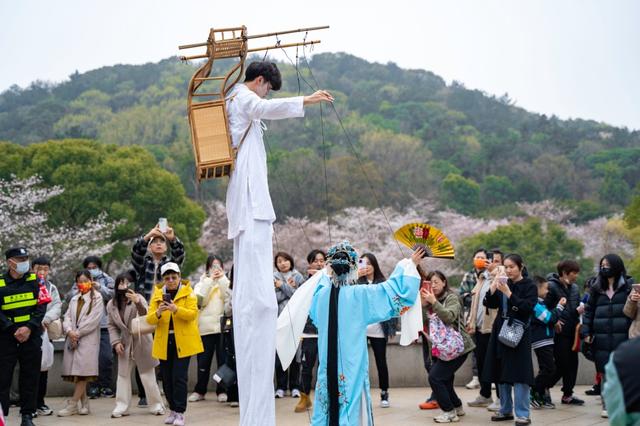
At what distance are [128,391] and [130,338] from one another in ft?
1.88

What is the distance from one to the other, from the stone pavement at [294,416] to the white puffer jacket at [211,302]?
34.3 inches

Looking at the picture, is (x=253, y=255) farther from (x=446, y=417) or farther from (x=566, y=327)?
(x=566, y=327)

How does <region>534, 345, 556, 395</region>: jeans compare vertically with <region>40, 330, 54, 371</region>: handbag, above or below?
below

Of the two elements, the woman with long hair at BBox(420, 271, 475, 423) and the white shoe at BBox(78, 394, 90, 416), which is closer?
the woman with long hair at BBox(420, 271, 475, 423)

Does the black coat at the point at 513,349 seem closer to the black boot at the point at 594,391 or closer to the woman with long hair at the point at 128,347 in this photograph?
the black boot at the point at 594,391

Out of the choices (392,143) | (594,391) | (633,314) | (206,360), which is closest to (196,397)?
(206,360)

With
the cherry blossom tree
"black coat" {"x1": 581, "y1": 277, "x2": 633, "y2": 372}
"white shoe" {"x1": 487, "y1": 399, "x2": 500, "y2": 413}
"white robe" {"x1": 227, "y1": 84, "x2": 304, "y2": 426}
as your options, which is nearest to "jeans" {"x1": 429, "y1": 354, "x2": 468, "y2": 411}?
"white shoe" {"x1": 487, "y1": 399, "x2": 500, "y2": 413}

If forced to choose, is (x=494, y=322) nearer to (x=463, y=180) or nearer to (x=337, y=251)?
(x=337, y=251)

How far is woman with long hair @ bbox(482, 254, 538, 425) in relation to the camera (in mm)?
7773

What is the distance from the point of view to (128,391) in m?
8.64

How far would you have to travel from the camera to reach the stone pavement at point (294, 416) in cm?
810

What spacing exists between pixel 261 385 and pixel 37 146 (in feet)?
99.0

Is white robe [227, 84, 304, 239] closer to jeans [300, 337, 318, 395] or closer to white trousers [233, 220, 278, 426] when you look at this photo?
white trousers [233, 220, 278, 426]

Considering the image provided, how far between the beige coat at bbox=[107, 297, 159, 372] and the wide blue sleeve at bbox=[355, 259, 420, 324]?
323cm
